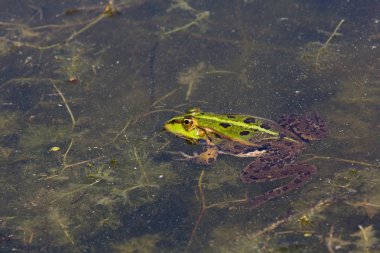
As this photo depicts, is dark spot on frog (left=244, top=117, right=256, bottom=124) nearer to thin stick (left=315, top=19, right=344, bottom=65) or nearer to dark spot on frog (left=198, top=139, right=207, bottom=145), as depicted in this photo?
dark spot on frog (left=198, top=139, right=207, bottom=145)

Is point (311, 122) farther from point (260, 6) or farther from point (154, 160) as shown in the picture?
point (260, 6)

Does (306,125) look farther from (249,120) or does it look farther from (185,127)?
(185,127)

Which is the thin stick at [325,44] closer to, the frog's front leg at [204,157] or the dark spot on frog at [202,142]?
the dark spot on frog at [202,142]

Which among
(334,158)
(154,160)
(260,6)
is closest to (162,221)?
(154,160)

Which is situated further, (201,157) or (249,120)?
(249,120)

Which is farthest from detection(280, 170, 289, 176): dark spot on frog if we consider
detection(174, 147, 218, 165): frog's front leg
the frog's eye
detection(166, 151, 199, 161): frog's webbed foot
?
the frog's eye

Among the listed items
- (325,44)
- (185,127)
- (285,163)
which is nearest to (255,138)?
(285,163)

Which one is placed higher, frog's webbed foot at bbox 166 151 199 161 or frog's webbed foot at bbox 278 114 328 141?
frog's webbed foot at bbox 278 114 328 141
